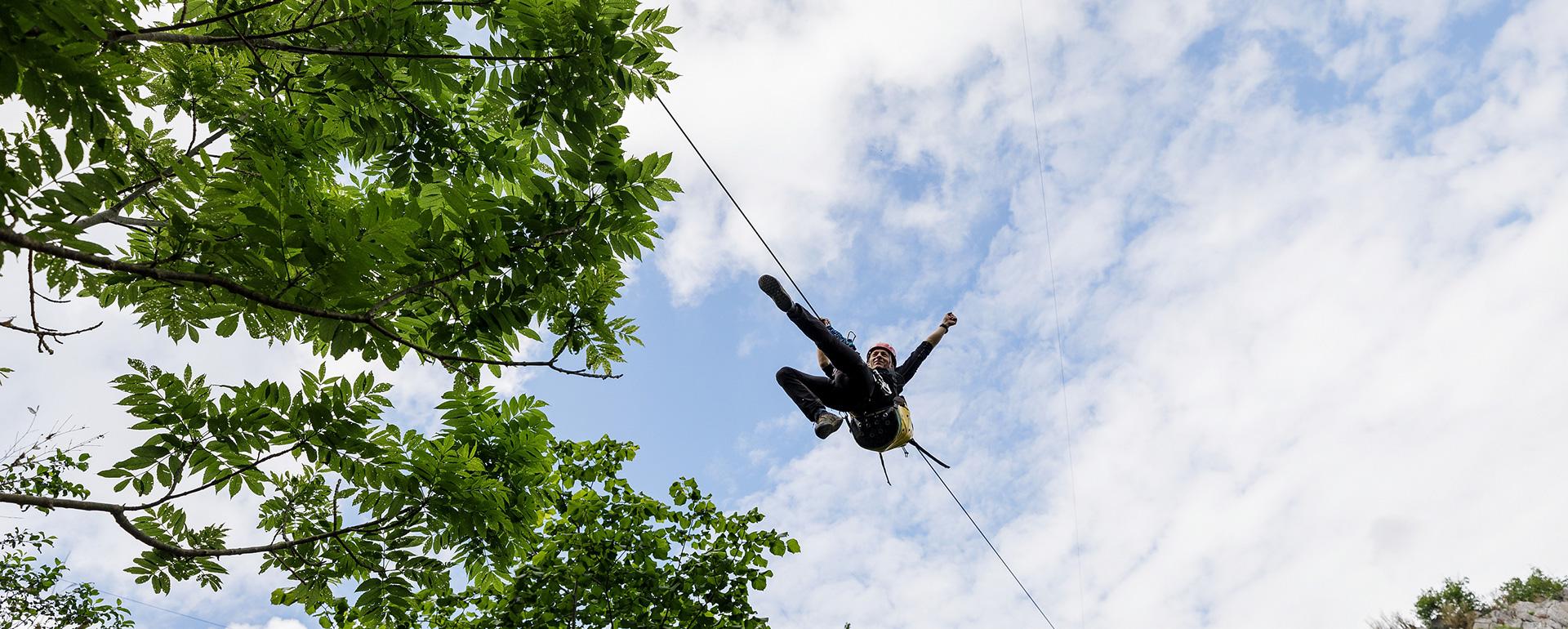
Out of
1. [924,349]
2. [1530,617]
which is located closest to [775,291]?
[924,349]

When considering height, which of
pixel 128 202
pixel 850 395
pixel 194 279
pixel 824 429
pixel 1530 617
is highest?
pixel 850 395

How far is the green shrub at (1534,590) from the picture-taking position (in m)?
36.9

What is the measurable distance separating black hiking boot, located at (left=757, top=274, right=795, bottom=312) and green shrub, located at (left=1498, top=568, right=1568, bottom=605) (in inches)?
1712

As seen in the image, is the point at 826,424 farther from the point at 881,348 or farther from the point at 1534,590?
the point at 1534,590

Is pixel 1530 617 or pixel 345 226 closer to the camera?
pixel 345 226

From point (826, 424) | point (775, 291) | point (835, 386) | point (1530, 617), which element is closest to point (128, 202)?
point (775, 291)

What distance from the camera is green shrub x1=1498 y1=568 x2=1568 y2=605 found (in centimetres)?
3688

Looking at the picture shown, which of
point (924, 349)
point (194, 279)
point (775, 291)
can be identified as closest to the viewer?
point (194, 279)

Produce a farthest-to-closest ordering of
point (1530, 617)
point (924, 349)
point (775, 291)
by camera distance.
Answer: point (1530, 617) → point (924, 349) → point (775, 291)

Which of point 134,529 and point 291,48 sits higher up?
point 291,48

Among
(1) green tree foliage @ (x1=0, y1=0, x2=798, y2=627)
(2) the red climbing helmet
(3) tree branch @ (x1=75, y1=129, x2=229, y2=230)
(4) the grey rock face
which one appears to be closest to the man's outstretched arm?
(2) the red climbing helmet

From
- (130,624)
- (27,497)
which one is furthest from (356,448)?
(130,624)

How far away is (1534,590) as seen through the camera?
1470 inches

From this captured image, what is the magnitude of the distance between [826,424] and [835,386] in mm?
691
